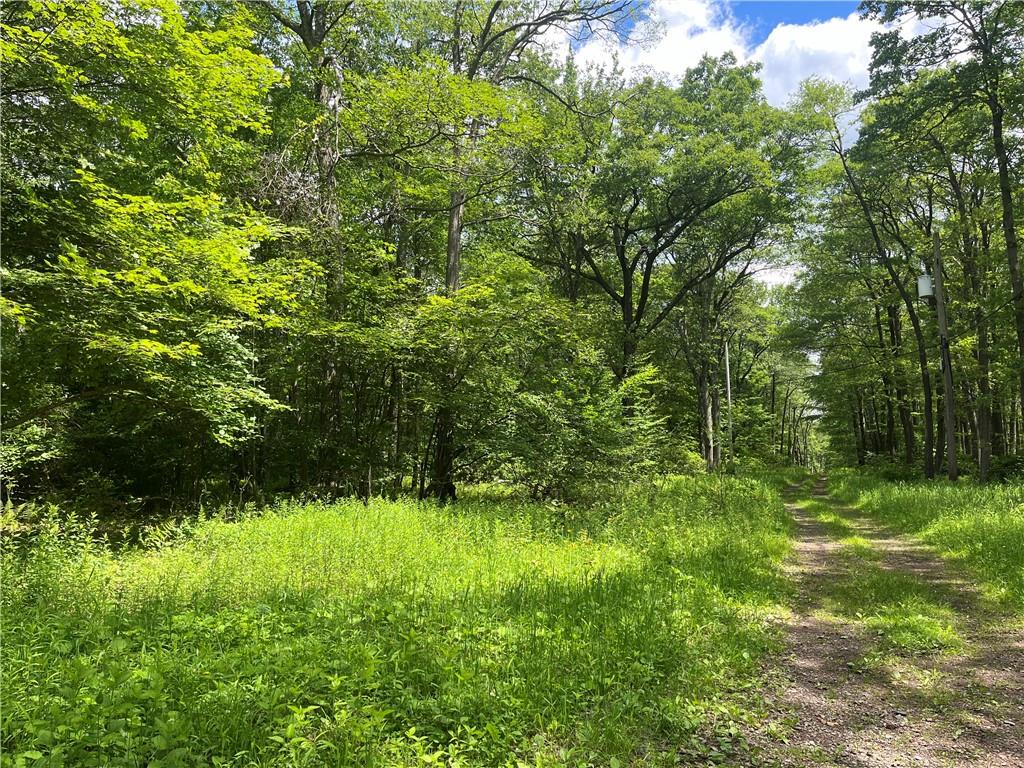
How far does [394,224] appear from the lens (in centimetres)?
1670

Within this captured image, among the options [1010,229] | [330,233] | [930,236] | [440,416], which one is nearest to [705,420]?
[930,236]

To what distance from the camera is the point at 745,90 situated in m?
17.4

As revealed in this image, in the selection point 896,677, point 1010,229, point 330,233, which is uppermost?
point 1010,229

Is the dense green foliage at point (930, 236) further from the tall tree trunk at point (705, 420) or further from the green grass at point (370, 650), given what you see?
the green grass at point (370, 650)

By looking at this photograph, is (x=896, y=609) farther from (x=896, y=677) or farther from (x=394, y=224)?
(x=394, y=224)

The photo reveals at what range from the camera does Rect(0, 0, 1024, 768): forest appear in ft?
10.9

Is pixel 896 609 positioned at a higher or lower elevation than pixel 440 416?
lower

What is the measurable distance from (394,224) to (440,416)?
781 centimetres

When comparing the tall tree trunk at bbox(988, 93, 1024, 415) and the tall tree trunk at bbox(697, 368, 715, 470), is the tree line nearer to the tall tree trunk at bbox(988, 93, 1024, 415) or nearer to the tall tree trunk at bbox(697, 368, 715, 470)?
the tall tree trunk at bbox(988, 93, 1024, 415)

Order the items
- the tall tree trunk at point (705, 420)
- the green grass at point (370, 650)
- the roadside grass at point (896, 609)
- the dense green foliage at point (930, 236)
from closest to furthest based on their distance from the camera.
→ 1. the green grass at point (370, 650)
2. the roadside grass at point (896, 609)
3. the dense green foliage at point (930, 236)
4. the tall tree trunk at point (705, 420)

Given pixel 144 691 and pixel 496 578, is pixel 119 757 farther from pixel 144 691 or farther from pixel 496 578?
pixel 496 578

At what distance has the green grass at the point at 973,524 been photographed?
648 cm

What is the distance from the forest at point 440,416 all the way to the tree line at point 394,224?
0.29ft

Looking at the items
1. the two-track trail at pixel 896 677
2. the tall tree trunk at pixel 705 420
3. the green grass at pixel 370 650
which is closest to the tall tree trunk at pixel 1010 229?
the two-track trail at pixel 896 677
